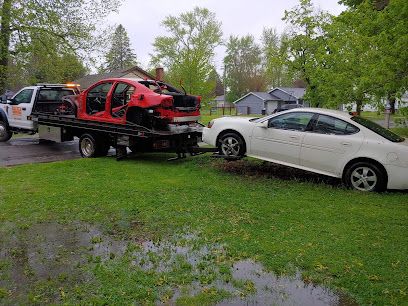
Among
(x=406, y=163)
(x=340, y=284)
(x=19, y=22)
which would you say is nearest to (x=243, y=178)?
(x=406, y=163)

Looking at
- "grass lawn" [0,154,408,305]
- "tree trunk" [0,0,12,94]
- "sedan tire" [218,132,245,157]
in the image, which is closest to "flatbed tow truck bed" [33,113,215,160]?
"sedan tire" [218,132,245,157]

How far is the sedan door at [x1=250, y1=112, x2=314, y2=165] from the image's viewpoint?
8.41 m

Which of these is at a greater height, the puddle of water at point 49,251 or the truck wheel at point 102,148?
the truck wheel at point 102,148

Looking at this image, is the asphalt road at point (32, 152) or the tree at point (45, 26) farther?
the tree at point (45, 26)

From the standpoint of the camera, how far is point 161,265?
4.52 m

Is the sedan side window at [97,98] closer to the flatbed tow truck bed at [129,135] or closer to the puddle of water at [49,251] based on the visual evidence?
the flatbed tow truck bed at [129,135]

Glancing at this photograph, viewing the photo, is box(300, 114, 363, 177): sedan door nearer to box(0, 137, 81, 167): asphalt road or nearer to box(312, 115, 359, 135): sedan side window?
box(312, 115, 359, 135): sedan side window

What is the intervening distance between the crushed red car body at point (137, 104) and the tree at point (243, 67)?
60.7 m

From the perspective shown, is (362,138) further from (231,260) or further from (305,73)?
(305,73)

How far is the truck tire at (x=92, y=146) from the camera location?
11.4m

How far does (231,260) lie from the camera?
4.68 m

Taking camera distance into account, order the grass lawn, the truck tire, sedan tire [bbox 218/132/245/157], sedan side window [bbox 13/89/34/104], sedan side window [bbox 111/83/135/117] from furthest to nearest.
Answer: sedan side window [bbox 13/89/34/104] → the truck tire → sedan side window [bbox 111/83/135/117] → sedan tire [bbox 218/132/245/157] → the grass lawn

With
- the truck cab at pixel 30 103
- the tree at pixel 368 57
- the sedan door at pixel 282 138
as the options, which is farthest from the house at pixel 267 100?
the sedan door at pixel 282 138

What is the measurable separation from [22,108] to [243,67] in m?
63.5
